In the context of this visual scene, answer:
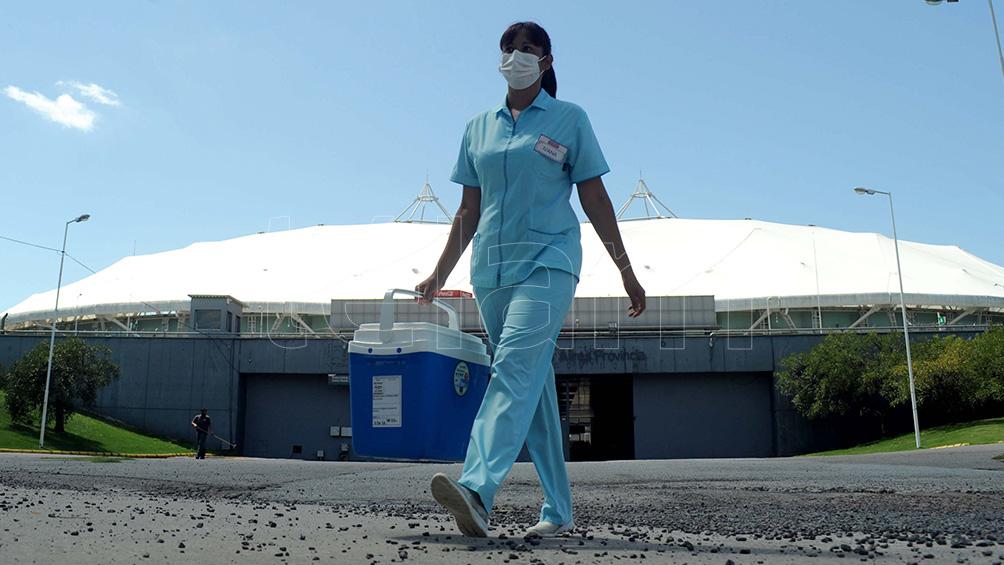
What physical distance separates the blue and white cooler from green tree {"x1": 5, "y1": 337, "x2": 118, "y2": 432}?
1088 inches

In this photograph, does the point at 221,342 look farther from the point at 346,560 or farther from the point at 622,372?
the point at 346,560

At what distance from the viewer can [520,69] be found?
13.1ft

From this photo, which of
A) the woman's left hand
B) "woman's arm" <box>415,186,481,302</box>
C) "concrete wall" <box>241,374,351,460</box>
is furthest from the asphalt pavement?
"concrete wall" <box>241,374,351,460</box>

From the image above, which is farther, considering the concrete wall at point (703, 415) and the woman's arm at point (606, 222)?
the concrete wall at point (703, 415)

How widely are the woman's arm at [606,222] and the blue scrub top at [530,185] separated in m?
0.06

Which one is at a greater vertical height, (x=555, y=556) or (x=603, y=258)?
(x=603, y=258)

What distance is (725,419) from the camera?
34312mm

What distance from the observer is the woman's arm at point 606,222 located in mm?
4043

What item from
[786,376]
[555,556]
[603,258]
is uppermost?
[603,258]

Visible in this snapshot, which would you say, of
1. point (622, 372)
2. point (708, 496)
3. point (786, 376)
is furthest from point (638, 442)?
Result: point (708, 496)

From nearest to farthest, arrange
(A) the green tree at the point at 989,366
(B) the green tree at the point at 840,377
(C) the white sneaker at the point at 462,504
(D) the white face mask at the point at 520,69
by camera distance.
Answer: (C) the white sneaker at the point at 462,504
(D) the white face mask at the point at 520,69
(A) the green tree at the point at 989,366
(B) the green tree at the point at 840,377

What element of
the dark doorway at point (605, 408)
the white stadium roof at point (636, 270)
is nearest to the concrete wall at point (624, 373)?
the dark doorway at point (605, 408)

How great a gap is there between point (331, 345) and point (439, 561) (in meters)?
32.1

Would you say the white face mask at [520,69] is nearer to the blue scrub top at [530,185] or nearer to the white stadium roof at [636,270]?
the blue scrub top at [530,185]
